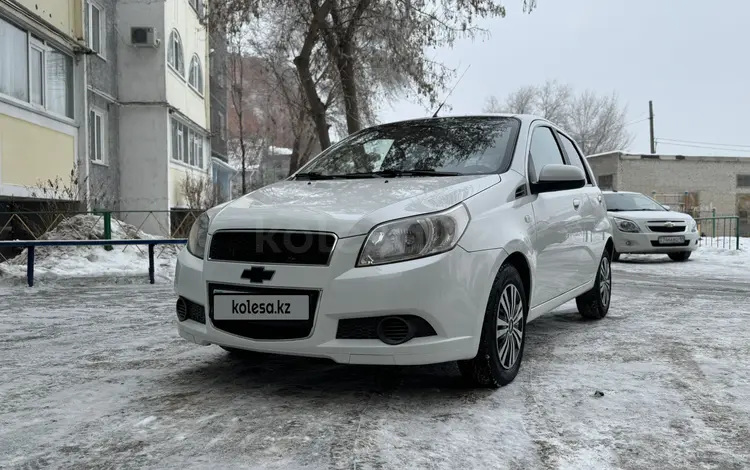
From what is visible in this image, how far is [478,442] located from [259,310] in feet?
4.24

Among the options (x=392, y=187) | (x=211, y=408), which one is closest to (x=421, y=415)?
(x=211, y=408)

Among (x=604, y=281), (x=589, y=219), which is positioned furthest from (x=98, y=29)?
(x=589, y=219)

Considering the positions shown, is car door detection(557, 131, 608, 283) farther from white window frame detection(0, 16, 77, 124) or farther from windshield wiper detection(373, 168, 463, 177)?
white window frame detection(0, 16, 77, 124)

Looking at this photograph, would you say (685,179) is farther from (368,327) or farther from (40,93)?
(368,327)

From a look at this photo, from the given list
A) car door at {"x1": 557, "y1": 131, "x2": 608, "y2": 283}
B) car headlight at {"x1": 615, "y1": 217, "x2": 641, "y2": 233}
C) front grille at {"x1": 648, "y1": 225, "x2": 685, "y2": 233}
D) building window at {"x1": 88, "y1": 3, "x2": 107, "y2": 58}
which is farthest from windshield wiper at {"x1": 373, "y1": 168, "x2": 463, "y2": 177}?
building window at {"x1": 88, "y1": 3, "x2": 107, "y2": 58}

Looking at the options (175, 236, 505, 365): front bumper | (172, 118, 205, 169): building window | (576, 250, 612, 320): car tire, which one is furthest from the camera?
(172, 118, 205, 169): building window

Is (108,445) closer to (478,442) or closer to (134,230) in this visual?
(478,442)

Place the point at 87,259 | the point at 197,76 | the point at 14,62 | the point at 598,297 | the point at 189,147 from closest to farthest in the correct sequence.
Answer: the point at 598,297 < the point at 87,259 < the point at 14,62 < the point at 189,147 < the point at 197,76

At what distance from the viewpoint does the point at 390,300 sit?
3.30m

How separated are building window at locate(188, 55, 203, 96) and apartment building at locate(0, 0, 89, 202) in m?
8.33

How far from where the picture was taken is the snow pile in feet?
31.2

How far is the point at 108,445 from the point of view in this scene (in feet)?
9.58

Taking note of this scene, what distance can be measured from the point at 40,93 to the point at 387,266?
11.1 m

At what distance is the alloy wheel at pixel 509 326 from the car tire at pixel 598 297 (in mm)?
2190
